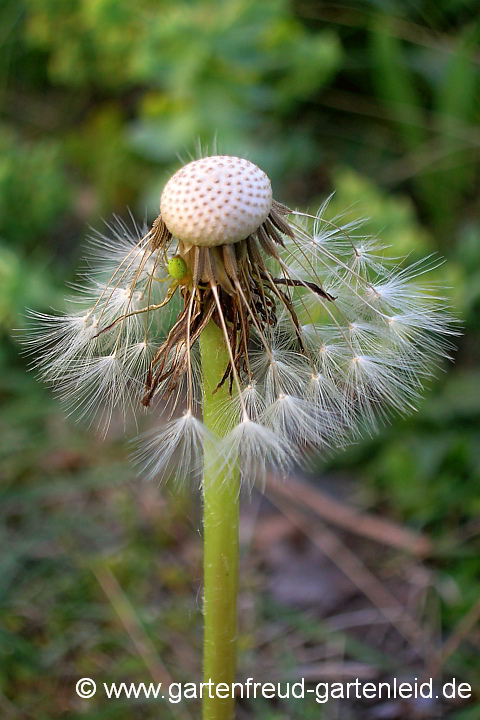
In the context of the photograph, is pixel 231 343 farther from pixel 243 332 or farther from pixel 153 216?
pixel 153 216

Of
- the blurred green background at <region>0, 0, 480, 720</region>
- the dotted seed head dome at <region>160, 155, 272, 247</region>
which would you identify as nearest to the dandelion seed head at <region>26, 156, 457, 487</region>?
the dotted seed head dome at <region>160, 155, 272, 247</region>

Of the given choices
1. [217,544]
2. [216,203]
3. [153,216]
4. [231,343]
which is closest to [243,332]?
[231,343]

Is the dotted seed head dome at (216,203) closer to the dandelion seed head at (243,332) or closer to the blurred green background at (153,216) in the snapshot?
the dandelion seed head at (243,332)

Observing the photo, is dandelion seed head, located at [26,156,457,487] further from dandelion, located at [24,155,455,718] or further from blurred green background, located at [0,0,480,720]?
blurred green background, located at [0,0,480,720]

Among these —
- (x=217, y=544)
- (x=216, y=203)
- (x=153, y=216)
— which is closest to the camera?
(x=216, y=203)

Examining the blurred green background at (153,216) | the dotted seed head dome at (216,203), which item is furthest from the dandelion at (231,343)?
the blurred green background at (153,216)

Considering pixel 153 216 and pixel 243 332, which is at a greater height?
pixel 153 216

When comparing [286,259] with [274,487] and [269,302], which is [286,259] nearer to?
[269,302]
